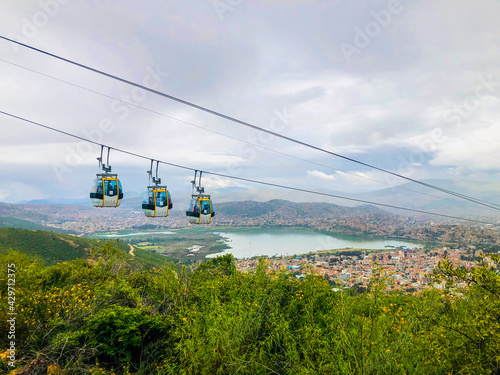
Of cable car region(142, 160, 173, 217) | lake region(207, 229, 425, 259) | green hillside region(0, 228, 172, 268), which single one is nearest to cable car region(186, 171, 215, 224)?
cable car region(142, 160, 173, 217)

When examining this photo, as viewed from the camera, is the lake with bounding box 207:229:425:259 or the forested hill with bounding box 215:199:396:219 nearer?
the lake with bounding box 207:229:425:259

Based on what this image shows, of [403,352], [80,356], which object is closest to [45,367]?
[80,356]

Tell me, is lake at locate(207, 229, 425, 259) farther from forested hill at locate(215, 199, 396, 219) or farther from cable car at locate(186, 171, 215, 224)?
cable car at locate(186, 171, 215, 224)

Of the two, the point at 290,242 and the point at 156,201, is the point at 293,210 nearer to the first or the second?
→ the point at 290,242

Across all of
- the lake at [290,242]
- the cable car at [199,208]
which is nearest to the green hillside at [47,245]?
the lake at [290,242]

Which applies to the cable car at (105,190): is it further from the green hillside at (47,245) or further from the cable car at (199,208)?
the green hillside at (47,245)
